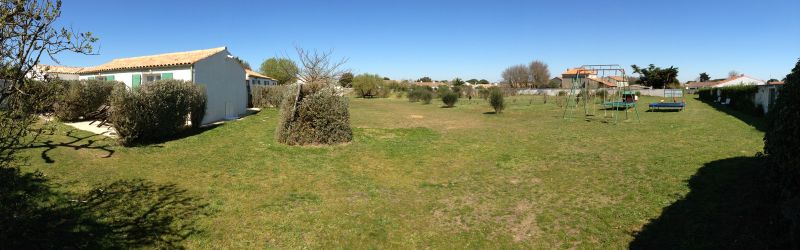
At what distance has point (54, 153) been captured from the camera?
8.80 metres

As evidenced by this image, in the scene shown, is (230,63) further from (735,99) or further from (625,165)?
(735,99)

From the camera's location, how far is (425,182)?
25.6ft

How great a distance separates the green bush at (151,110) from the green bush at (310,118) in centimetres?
297

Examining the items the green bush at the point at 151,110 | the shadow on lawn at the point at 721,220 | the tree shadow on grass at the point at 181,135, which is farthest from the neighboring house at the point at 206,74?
the shadow on lawn at the point at 721,220

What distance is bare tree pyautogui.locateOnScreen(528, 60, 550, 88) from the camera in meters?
93.9

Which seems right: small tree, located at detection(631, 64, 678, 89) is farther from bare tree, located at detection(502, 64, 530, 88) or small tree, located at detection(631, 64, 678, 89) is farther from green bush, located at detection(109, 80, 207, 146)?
green bush, located at detection(109, 80, 207, 146)

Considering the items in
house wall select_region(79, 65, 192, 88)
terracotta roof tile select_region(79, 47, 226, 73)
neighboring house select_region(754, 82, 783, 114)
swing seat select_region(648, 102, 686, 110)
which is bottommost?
swing seat select_region(648, 102, 686, 110)

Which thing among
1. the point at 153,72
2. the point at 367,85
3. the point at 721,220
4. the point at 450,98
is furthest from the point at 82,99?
the point at 367,85

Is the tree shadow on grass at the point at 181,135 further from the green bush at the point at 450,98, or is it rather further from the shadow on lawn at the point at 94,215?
the green bush at the point at 450,98

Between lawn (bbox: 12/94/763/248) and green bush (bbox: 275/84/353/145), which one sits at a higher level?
green bush (bbox: 275/84/353/145)

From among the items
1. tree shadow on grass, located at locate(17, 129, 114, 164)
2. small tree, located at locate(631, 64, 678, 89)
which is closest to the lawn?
tree shadow on grass, located at locate(17, 129, 114, 164)

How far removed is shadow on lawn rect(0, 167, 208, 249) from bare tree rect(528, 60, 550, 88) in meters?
94.5

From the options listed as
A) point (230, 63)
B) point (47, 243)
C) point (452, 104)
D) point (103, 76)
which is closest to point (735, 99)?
point (452, 104)

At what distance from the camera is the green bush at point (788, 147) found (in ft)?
13.0
